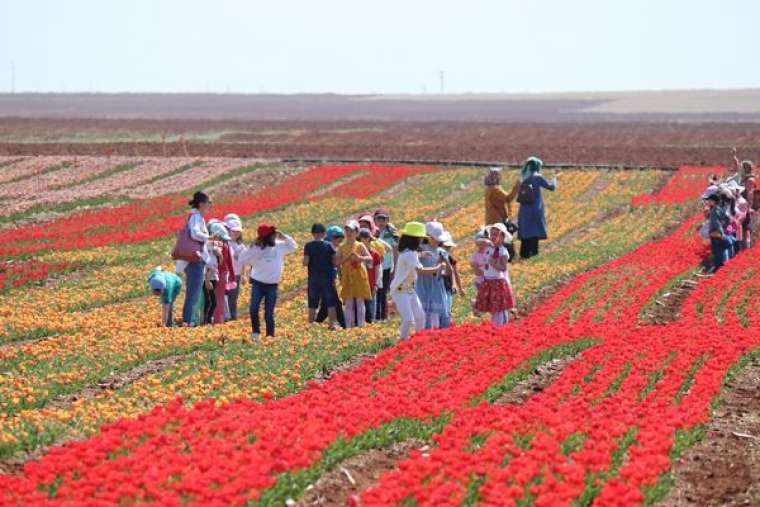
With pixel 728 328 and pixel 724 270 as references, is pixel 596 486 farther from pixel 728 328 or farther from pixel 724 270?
pixel 724 270

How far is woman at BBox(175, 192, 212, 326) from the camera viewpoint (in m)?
20.2

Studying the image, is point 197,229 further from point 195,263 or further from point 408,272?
point 408,272

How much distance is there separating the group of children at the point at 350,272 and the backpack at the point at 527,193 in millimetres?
9101

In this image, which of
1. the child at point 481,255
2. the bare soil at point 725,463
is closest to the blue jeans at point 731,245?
the child at point 481,255

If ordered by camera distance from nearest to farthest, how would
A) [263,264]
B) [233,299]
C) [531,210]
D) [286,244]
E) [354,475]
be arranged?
1. [354,475]
2. [263,264]
3. [286,244]
4. [233,299]
5. [531,210]

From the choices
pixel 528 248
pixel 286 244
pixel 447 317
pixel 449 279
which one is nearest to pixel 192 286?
pixel 286 244

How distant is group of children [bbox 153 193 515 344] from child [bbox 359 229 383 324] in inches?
0.6

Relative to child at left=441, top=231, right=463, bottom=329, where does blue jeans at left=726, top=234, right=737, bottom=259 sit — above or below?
below

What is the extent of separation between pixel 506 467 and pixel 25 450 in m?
4.05

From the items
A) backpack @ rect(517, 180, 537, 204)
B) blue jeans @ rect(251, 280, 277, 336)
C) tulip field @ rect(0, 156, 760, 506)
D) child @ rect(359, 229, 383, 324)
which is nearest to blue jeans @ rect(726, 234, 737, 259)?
tulip field @ rect(0, 156, 760, 506)

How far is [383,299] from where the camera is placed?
22.7m

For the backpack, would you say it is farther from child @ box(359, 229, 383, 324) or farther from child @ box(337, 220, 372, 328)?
child @ box(337, 220, 372, 328)

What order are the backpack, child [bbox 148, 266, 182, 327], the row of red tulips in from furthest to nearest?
1. the row of red tulips
2. the backpack
3. child [bbox 148, 266, 182, 327]

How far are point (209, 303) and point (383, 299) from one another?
274cm
